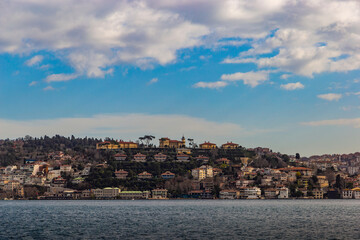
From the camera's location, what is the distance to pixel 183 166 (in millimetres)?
195875

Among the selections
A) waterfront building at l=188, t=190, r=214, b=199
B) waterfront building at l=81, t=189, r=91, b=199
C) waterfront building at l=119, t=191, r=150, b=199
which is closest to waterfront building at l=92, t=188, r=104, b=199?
waterfront building at l=81, t=189, r=91, b=199

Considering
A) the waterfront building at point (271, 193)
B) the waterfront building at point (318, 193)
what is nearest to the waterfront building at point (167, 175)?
the waterfront building at point (271, 193)

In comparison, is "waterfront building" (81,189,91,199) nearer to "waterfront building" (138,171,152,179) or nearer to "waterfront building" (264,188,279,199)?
"waterfront building" (138,171,152,179)

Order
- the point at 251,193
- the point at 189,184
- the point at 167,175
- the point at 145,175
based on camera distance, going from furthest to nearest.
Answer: the point at 145,175 < the point at 167,175 < the point at 189,184 < the point at 251,193

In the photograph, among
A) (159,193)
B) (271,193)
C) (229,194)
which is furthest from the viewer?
(271,193)

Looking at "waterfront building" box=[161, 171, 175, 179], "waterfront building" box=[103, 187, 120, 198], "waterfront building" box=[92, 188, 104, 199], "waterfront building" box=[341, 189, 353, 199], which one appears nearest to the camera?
"waterfront building" box=[103, 187, 120, 198]

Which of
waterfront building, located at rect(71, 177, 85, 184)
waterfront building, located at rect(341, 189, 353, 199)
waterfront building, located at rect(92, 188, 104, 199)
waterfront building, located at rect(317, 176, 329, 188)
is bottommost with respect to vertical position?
A: waterfront building, located at rect(341, 189, 353, 199)

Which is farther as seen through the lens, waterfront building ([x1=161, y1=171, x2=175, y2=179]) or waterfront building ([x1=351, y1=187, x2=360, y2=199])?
waterfront building ([x1=161, y1=171, x2=175, y2=179])

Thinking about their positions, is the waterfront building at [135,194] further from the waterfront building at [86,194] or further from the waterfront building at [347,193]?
the waterfront building at [347,193]

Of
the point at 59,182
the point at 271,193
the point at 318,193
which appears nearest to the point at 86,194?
the point at 59,182

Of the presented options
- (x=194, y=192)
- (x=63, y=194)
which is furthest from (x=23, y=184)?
(x=194, y=192)

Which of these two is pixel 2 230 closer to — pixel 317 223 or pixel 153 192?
pixel 317 223

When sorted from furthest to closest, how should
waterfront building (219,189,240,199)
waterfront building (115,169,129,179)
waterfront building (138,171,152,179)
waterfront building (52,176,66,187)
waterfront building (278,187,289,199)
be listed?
waterfront building (52,176,66,187), waterfront building (138,171,152,179), waterfront building (115,169,129,179), waterfront building (278,187,289,199), waterfront building (219,189,240,199)

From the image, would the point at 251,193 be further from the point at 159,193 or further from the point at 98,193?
the point at 98,193
